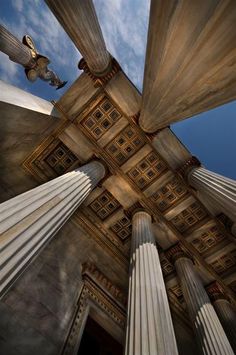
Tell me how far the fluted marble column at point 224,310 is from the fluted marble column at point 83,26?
10586 mm

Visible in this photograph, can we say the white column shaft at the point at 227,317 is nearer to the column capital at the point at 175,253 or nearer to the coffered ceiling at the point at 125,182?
the coffered ceiling at the point at 125,182

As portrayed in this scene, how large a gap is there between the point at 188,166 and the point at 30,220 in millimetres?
7347

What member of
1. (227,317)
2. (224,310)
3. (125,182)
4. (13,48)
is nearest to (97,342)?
(227,317)

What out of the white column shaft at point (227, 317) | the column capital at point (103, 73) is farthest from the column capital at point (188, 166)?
the white column shaft at point (227, 317)

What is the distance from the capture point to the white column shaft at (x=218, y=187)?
634 cm

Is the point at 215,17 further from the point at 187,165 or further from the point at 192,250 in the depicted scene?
the point at 192,250

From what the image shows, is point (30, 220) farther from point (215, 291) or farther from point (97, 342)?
point (215, 291)

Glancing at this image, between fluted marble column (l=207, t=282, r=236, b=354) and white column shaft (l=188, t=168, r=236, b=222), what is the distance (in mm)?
4867

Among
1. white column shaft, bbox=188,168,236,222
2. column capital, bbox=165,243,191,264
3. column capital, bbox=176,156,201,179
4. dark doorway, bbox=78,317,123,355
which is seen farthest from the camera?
column capital, bbox=165,243,191,264

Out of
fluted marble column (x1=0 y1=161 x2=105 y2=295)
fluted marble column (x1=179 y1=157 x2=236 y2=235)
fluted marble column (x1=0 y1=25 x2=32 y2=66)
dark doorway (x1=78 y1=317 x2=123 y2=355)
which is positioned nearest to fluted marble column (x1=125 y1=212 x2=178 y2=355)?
fluted marble column (x1=0 y1=161 x2=105 y2=295)

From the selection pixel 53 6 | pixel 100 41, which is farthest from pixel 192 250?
pixel 53 6

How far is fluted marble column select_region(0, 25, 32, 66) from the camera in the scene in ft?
22.9

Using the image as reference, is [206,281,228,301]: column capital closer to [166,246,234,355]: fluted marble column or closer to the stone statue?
[166,246,234,355]: fluted marble column

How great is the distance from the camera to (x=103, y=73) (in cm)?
898
